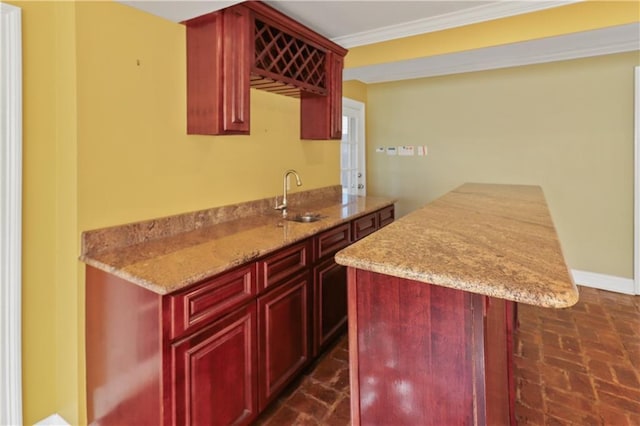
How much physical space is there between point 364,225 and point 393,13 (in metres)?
1.59

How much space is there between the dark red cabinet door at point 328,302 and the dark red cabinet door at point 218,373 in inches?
23.7

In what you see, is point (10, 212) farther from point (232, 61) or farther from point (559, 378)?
point (559, 378)

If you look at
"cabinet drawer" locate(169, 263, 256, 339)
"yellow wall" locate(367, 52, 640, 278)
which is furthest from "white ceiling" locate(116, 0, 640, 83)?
"cabinet drawer" locate(169, 263, 256, 339)

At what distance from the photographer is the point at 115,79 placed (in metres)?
1.76

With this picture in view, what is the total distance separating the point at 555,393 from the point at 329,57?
2.75 m

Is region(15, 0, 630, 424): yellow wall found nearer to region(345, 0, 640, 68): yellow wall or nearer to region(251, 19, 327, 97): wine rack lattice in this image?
region(251, 19, 327, 97): wine rack lattice

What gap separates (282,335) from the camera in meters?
1.97

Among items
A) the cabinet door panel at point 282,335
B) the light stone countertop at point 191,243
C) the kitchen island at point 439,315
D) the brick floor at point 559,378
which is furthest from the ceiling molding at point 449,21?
the brick floor at point 559,378

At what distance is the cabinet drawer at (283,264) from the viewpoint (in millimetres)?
1802

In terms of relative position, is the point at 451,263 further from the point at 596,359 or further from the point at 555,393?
the point at 596,359

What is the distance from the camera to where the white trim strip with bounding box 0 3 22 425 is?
1529mm

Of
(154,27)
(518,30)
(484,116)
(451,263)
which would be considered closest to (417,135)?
(484,116)

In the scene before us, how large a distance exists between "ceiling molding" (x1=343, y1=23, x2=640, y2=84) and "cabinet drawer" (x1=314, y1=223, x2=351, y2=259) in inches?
65.8

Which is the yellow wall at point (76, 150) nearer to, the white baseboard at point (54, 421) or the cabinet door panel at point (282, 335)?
the white baseboard at point (54, 421)
